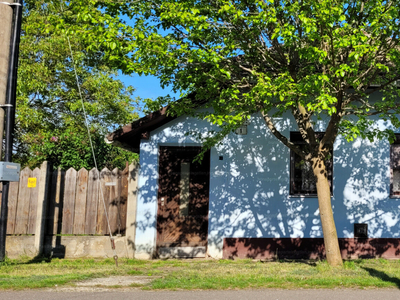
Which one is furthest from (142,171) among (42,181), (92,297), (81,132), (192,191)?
(81,132)

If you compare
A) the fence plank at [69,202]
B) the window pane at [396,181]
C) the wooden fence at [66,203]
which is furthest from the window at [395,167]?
the fence plank at [69,202]

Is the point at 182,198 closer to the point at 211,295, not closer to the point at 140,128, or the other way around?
Result: the point at 140,128

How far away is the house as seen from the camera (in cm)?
1019

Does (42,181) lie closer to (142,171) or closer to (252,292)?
(142,171)

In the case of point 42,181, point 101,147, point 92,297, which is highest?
point 101,147

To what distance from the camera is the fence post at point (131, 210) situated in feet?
32.7

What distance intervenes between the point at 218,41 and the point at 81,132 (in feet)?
35.6

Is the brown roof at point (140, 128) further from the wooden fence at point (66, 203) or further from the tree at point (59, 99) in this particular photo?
the tree at point (59, 99)

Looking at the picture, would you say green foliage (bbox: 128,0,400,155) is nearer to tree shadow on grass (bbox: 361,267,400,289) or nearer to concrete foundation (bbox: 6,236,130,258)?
tree shadow on grass (bbox: 361,267,400,289)

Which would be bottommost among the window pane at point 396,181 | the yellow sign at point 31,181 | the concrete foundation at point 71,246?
the concrete foundation at point 71,246

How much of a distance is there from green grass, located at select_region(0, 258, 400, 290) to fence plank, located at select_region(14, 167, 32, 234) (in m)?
0.76

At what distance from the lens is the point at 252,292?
6336mm

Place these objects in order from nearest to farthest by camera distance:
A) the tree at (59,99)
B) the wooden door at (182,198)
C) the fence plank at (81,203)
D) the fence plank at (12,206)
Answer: the fence plank at (12,206), the fence plank at (81,203), the wooden door at (182,198), the tree at (59,99)

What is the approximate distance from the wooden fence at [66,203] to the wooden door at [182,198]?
3.28ft
